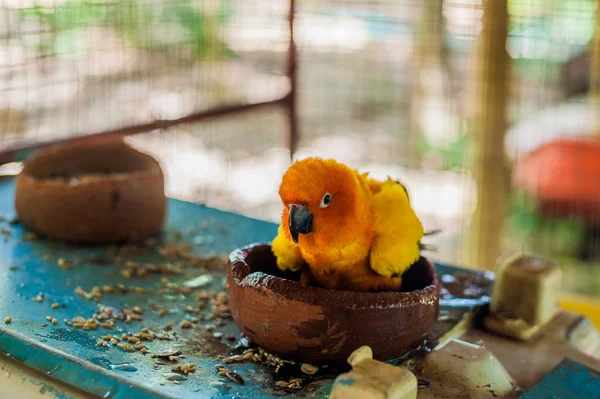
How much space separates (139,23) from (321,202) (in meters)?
1.50

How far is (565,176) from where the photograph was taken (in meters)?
3.42

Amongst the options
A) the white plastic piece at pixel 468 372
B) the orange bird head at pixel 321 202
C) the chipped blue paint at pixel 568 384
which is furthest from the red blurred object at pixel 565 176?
the orange bird head at pixel 321 202

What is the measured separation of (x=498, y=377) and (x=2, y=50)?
1642 millimetres

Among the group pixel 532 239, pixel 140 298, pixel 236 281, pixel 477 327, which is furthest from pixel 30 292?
pixel 532 239

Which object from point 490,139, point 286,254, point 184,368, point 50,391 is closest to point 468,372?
point 286,254

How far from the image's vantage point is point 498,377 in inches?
47.7

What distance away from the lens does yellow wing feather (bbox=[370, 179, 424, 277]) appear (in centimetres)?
120

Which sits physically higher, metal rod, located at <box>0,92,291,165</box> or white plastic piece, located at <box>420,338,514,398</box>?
metal rod, located at <box>0,92,291,165</box>

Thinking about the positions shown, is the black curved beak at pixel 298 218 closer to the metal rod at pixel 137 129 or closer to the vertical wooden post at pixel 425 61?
the metal rod at pixel 137 129

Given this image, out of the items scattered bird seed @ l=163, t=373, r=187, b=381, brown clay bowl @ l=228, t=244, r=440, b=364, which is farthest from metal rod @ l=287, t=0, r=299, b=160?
scattered bird seed @ l=163, t=373, r=187, b=381

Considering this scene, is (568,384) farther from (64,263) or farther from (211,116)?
(211,116)

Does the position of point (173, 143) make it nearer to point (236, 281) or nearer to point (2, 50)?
point (2, 50)

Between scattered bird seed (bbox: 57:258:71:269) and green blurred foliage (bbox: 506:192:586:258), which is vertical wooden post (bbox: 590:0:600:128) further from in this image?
scattered bird seed (bbox: 57:258:71:269)

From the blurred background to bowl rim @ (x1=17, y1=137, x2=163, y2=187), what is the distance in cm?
13
